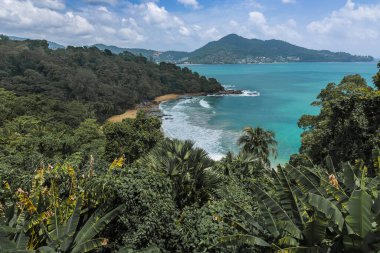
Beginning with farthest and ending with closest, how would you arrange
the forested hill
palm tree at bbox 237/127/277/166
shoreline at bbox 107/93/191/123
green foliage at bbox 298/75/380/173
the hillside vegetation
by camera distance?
the forested hill → shoreline at bbox 107/93/191/123 → palm tree at bbox 237/127/277/166 → green foliage at bbox 298/75/380/173 → the hillside vegetation

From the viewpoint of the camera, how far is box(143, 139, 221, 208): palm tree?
1080 centimetres

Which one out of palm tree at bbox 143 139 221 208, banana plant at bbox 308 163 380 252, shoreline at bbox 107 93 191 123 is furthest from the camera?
shoreline at bbox 107 93 191 123

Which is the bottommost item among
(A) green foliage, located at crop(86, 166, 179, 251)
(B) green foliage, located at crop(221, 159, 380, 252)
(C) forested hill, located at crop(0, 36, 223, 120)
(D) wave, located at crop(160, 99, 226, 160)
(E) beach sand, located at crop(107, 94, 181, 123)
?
(E) beach sand, located at crop(107, 94, 181, 123)

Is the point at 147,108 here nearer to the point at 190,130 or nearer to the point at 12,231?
the point at 190,130

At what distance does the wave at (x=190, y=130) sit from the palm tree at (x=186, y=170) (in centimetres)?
2864

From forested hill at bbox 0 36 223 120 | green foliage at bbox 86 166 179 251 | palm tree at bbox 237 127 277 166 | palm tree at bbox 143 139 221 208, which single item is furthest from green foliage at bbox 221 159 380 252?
forested hill at bbox 0 36 223 120

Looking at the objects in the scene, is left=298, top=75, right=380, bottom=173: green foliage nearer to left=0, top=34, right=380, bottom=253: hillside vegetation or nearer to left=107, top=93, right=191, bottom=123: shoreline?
left=0, top=34, right=380, bottom=253: hillside vegetation

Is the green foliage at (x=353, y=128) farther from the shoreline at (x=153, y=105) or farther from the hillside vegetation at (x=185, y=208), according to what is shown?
the shoreline at (x=153, y=105)

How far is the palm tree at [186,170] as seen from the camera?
10805 mm

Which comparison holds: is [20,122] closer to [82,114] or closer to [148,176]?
[82,114]

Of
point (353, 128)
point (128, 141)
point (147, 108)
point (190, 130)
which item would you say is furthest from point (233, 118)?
point (353, 128)

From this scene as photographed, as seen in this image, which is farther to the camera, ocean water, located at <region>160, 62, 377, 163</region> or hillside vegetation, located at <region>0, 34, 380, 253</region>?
ocean water, located at <region>160, 62, 377, 163</region>

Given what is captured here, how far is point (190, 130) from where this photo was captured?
57.6 metres

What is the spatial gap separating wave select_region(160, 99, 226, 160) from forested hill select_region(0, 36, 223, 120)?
569 inches
